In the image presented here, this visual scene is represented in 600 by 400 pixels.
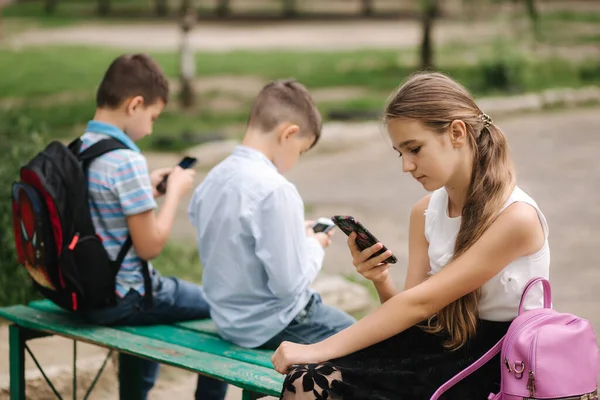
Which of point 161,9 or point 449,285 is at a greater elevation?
point 449,285

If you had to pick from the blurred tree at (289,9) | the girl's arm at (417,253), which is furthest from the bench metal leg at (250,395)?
the blurred tree at (289,9)

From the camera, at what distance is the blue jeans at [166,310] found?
11.1 ft

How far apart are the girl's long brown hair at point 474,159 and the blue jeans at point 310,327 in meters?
0.67

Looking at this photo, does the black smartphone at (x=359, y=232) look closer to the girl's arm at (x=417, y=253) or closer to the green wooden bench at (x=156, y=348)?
the girl's arm at (x=417, y=253)

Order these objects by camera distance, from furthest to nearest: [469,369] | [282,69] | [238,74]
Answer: [282,69] → [238,74] → [469,369]

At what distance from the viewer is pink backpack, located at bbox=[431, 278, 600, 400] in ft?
7.56

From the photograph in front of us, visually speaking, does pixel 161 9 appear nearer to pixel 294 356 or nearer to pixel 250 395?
pixel 250 395

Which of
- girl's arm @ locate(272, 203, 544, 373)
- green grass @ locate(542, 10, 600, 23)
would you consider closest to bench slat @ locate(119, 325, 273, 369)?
girl's arm @ locate(272, 203, 544, 373)

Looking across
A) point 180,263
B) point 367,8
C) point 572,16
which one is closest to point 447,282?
point 180,263

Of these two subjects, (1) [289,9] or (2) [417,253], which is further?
(1) [289,9]

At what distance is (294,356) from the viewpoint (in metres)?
2.63

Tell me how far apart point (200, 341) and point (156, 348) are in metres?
0.18

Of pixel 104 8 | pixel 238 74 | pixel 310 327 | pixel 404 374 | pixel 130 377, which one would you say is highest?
pixel 404 374

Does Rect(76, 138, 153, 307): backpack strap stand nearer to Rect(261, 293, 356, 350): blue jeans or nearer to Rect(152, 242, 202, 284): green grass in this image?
Rect(261, 293, 356, 350): blue jeans
